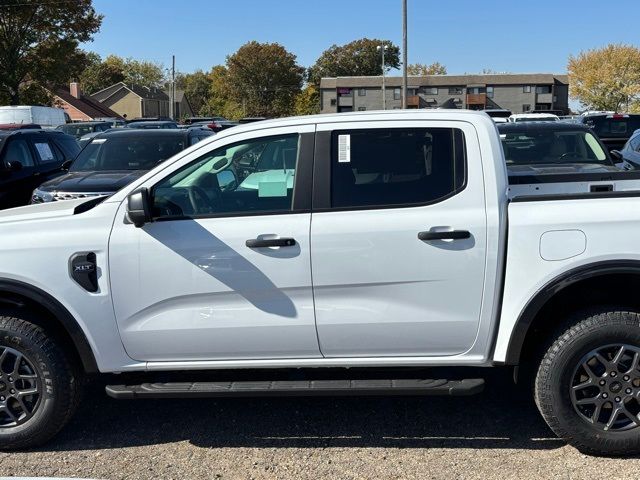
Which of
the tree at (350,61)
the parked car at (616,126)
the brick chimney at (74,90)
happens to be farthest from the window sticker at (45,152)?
the tree at (350,61)

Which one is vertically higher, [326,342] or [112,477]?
[326,342]

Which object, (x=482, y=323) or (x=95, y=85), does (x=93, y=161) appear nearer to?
(x=482, y=323)

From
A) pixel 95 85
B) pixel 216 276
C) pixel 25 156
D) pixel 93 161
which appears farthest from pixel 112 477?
pixel 95 85

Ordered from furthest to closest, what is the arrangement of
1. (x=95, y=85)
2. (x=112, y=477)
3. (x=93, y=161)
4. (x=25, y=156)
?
(x=95, y=85) → (x=25, y=156) → (x=93, y=161) → (x=112, y=477)

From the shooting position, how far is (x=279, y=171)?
4156 mm

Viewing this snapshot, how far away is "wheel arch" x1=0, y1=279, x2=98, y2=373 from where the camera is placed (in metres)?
3.93

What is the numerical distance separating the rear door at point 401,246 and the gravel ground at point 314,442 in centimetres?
62

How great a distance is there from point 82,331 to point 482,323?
2239mm

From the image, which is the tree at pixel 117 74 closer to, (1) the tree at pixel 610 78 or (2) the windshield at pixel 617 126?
(1) the tree at pixel 610 78

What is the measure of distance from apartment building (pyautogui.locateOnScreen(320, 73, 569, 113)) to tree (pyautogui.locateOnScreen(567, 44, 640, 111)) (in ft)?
19.3

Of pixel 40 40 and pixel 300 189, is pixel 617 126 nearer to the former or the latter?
pixel 300 189

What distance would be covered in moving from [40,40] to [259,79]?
51.5 m

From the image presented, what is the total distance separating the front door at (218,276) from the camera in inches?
152

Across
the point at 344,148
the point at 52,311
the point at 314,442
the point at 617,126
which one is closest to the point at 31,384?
the point at 52,311
